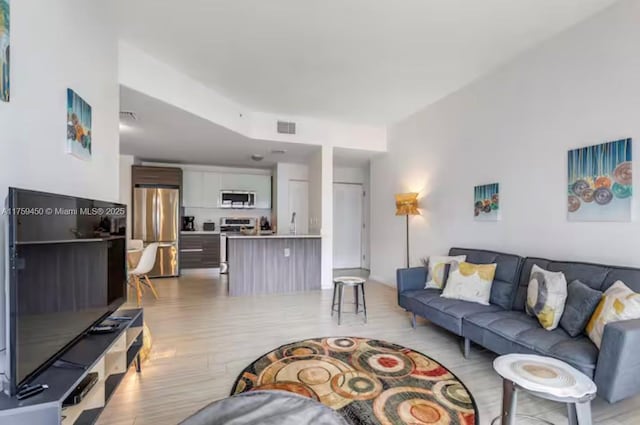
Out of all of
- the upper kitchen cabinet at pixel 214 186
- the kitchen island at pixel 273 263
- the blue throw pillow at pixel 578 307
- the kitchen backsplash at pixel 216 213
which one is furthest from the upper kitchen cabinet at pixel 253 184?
the blue throw pillow at pixel 578 307

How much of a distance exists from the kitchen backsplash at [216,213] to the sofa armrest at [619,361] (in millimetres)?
6213

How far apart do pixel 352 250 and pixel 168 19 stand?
19.0 ft

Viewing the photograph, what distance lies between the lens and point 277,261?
500 centimetres

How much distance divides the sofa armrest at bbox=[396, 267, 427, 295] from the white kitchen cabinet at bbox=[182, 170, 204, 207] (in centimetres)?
490

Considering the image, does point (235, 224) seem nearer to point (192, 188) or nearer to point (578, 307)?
point (192, 188)

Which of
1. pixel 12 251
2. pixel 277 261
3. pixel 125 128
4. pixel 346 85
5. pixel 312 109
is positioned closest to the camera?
pixel 12 251

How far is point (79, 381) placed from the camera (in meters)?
1.24

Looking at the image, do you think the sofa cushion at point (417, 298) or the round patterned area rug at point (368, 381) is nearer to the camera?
the round patterned area rug at point (368, 381)

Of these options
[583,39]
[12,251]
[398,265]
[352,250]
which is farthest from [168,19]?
[352,250]

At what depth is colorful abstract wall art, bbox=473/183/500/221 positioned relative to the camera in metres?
3.27

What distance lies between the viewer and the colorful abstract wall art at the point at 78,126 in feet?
6.15

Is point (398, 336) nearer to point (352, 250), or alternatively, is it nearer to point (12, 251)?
point (12, 251)

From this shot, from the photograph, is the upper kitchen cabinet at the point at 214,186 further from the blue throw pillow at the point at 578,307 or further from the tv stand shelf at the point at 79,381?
the blue throw pillow at the point at 578,307

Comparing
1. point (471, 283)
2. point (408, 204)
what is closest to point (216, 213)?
point (408, 204)
